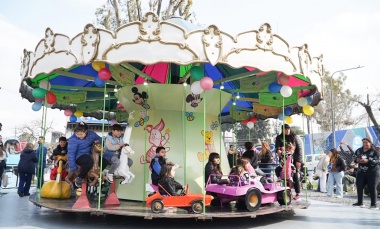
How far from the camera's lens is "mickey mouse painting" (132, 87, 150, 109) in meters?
8.21

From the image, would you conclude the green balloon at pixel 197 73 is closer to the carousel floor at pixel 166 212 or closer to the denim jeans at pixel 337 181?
the carousel floor at pixel 166 212

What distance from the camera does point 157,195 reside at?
6051 mm

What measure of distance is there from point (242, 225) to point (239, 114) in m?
7.61

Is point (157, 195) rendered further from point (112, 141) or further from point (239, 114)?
point (239, 114)

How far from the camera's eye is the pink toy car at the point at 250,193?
6.32 meters

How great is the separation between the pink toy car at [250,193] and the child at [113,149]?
1.89 metres

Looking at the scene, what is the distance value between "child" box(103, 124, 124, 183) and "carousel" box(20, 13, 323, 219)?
43 centimetres

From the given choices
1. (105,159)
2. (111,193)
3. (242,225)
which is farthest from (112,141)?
(242,225)

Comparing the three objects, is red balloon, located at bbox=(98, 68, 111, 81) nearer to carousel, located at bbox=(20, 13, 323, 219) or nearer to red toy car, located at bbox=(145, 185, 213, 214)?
carousel, located at bbox=(20, 13, 323, 219)

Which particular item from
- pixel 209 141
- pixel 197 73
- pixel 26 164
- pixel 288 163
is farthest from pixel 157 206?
pixel 26 164

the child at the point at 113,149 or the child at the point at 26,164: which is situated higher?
the child at the point at 113,149

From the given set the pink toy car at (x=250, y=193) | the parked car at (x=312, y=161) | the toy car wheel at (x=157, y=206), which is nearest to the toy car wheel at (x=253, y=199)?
the pink toy car at (x=250, y=193)

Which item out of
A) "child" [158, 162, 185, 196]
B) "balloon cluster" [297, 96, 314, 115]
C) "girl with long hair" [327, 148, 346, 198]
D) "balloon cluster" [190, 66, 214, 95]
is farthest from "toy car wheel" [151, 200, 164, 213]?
"girl with long hair" [327, 148, 346, 198]

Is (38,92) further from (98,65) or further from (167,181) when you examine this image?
Result: (167,181)
